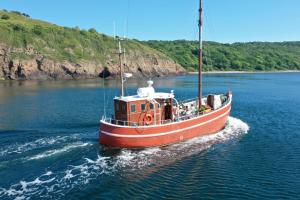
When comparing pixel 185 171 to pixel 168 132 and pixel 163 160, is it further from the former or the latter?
pixel 168 132

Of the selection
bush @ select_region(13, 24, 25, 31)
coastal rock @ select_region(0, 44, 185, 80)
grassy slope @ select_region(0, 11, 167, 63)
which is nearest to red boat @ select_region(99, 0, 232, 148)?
coastal rock @ select_region(0, 44, 185, 80)

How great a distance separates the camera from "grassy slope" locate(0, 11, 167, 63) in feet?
427

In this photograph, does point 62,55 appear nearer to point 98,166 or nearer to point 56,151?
point 56,151

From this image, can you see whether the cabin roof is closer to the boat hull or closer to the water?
the boat hull

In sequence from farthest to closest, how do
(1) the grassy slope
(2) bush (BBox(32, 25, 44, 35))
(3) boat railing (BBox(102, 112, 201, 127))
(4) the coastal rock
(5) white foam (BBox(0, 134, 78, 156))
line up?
1. (2) bush (BBox(32, 25, 44, 35))
2. (1) the grassy slope
3. (4) the coastal rock
4. (3) boat railing (BBox(102, 112, 201, 127))
5. (5) white foam (BBox(0, 134, 78, 156))

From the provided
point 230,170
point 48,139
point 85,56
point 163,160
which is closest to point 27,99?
point 48,139

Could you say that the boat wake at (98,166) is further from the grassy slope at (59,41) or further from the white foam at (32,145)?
the grassy slope at (59,41)

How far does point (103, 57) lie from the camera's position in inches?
5709

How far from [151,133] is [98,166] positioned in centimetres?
670

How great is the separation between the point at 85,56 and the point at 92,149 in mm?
113234

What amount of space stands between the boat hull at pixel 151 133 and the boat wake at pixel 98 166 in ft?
2.19

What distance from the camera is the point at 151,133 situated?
31.5m

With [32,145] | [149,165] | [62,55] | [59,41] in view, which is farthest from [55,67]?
[149,165]

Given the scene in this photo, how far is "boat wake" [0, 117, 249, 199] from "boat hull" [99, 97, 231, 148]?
0.67 m
